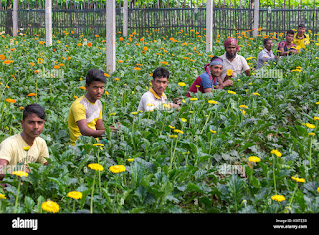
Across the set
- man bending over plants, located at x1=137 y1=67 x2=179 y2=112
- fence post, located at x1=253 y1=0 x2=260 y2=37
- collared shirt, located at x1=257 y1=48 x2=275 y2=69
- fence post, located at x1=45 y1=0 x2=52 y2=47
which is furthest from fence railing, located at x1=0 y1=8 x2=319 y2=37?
man bending over plants, located at x1=137 y1=67 x2=179 y2=112

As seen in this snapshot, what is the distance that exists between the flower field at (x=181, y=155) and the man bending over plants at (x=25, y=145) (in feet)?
0.66

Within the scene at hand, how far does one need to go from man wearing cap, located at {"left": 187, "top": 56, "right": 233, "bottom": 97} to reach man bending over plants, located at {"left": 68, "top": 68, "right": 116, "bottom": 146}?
2103 mm

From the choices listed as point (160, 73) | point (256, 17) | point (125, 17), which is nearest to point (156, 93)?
point (160, 73)

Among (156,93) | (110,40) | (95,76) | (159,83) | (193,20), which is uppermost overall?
(193,20)

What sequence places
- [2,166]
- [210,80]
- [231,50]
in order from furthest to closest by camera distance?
[231,50]
[210,80]
[2,166]

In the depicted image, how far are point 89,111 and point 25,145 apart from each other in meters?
1.15

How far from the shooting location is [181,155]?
475 cm

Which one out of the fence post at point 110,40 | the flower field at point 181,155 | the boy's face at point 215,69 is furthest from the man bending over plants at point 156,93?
the fence post at point 110,40

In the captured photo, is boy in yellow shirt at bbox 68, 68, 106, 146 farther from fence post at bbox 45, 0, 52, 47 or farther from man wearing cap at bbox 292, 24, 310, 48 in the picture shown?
man wearing cap at bbox 292, 24, 310, 48

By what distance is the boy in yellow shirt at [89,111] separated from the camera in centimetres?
517

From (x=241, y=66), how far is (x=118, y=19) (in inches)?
334

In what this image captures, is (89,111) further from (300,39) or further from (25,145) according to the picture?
(300,39)

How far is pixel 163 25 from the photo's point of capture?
15.7 meters

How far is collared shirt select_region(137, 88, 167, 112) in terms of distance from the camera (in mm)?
6066
